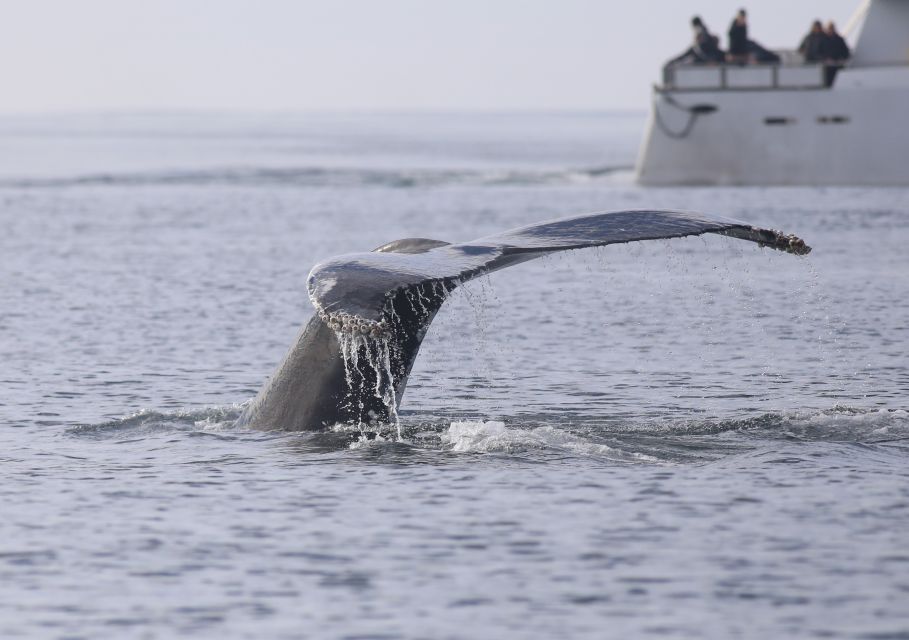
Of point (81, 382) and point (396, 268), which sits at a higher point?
point (396, 268)

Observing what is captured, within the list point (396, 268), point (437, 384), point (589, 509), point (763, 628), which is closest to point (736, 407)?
point (437, 384)

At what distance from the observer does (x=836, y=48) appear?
146 feet

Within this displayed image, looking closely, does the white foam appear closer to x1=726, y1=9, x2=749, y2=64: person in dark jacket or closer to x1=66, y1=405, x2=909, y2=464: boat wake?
x1=66, y1=405, x2=909, y2=464: boat wake

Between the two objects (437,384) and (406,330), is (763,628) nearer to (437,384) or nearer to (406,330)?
(406,330)

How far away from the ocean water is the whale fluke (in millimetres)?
349

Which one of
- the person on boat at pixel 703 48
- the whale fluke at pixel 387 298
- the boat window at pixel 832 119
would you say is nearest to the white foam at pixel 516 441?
the whale fluke at pixel 387 298

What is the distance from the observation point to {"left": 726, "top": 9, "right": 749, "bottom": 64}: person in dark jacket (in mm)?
45344

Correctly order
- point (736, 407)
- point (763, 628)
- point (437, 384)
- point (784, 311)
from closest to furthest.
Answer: point (763, 628) → point (736, 407) → point (437, 384) → point (784, 311)

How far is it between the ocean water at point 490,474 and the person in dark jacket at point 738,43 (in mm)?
22965

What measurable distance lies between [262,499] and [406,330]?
4.43 ft

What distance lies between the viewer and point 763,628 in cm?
710

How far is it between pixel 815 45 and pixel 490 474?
36620 mm

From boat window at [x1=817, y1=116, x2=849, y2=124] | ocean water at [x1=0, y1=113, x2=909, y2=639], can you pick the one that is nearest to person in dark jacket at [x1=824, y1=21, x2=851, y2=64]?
boat window at [x1=817, y1=116, x2=849, y2=124]

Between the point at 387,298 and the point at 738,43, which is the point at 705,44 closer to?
the point at 738,43
